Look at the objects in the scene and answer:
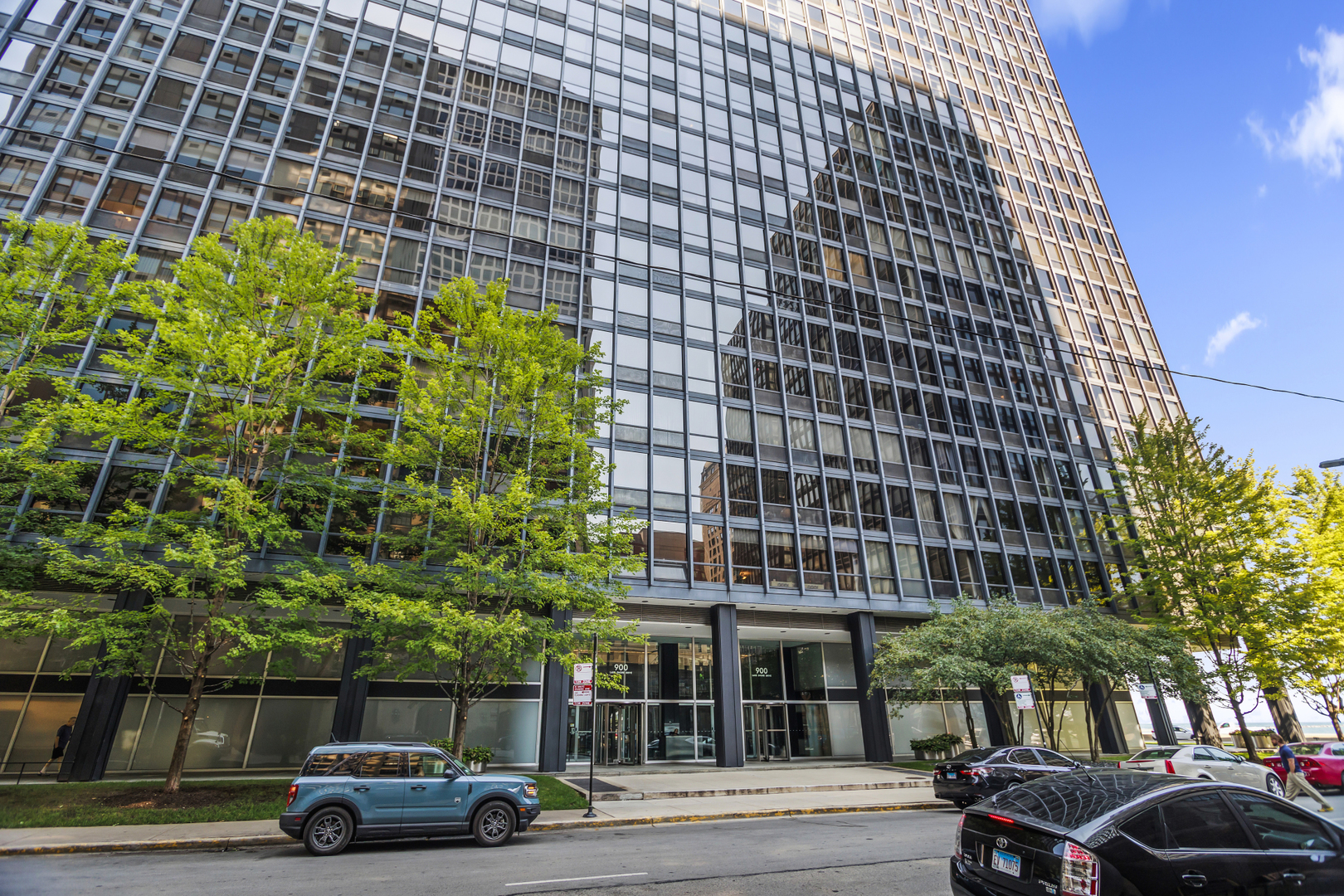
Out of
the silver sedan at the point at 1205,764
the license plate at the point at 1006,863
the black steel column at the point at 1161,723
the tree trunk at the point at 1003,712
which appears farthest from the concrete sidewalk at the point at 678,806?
the black steel column at the point at 1161,723

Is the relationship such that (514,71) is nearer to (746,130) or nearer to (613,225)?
(613,225)

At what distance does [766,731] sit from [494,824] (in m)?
19.2

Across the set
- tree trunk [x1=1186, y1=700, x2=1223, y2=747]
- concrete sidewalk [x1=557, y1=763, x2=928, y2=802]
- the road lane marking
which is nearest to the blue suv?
the road lane marking

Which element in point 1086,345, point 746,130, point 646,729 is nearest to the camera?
point 646,729

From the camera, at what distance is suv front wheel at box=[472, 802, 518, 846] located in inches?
441

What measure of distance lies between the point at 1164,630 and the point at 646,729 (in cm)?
2243

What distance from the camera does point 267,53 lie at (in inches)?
1185

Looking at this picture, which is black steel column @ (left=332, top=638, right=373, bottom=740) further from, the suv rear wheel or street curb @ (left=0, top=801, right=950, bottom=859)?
the suv rear wheel

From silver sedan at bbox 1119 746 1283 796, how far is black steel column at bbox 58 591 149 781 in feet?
93.0

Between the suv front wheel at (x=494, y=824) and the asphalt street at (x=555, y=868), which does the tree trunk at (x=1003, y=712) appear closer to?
the asphalt street at (x=555, y=868)

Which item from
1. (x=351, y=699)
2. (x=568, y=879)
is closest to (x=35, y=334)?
(x=351, y=699)

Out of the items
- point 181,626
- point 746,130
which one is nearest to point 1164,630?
point 746,130

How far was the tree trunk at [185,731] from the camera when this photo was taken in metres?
14.5

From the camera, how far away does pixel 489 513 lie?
53.3 ft
